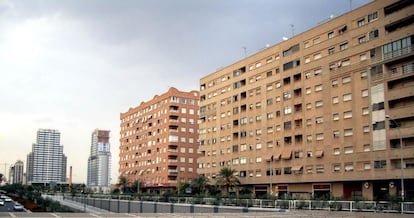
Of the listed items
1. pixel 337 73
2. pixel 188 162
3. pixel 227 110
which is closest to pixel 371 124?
pixel 337 73

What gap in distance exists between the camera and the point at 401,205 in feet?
131

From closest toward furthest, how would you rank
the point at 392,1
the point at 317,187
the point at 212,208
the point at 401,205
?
the point at 401,205
the point at 212,208
the point at 392,1
the point at 317,187

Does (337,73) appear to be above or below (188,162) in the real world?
above

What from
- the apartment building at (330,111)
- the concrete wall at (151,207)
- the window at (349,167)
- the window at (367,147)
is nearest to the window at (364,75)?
the apartment building at (330,111)

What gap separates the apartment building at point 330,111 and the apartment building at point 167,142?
24.7m

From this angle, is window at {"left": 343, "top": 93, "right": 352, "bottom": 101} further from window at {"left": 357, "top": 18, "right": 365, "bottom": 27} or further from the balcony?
window at {"left": 357, "top": 18, "right": 365, "bottom": 27}

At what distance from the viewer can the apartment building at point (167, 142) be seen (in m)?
114

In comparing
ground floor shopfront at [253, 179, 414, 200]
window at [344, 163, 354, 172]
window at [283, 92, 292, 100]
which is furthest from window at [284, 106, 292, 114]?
window at [344, 163, 354, 172]

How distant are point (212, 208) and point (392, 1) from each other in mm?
33030

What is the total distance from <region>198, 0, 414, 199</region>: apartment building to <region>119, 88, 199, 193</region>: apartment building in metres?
24.7

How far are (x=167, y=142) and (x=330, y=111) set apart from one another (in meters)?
54.1

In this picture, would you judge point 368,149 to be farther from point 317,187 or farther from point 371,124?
point 317,187

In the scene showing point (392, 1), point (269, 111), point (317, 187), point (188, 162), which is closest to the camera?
point (392, 1)

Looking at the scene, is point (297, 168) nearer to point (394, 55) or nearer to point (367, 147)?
point (367, 147)
